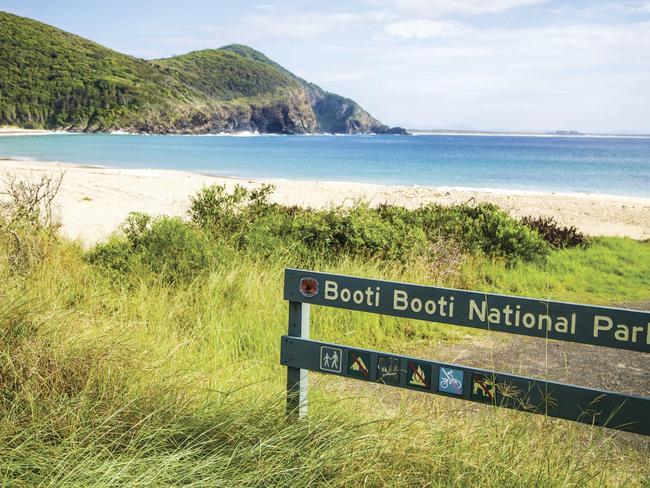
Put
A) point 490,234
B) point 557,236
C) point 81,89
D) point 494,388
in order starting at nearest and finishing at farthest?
point 494,388, point 490,234, point 557,236, point 81,89

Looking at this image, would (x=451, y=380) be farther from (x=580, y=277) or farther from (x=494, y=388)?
(x=580, y=277)

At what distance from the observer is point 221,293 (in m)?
6.16

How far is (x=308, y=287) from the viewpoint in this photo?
11.5 ft

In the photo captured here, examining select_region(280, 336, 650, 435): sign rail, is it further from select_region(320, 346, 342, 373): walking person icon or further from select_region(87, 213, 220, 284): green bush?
select_region(87, 213, 220, 284): green bush

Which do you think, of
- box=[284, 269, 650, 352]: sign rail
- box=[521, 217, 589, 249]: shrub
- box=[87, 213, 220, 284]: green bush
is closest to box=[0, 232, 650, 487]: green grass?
box=[284, 269, 650, 352]: sign rail

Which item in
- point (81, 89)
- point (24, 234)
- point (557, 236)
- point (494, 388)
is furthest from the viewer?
point (81, 89)

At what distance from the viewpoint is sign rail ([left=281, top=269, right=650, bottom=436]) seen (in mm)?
2855

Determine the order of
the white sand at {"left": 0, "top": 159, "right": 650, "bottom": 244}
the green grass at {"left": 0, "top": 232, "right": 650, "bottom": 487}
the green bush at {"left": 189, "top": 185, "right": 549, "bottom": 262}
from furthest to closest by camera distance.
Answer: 1. the white sand at {"left": 0, "top": 159, "right": 650, "bottom": 244}
2. the green bush at {"left": 189, "top": 185, "right": 549, "bottom": 262}
3. the green grass at {"left": 0, "top": 232, "right": 650, "bottom": 487}

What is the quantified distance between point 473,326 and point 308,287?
860 mm

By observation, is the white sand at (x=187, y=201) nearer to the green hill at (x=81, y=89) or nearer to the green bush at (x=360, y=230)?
the green bush at (x=360, y=230)

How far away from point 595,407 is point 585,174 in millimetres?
51721

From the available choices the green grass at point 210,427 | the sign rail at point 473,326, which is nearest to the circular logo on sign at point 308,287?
the sign rail at point 473,326

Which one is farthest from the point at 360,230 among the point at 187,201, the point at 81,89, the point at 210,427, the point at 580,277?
the point at 81,89

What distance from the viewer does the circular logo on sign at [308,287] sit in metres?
3.50
